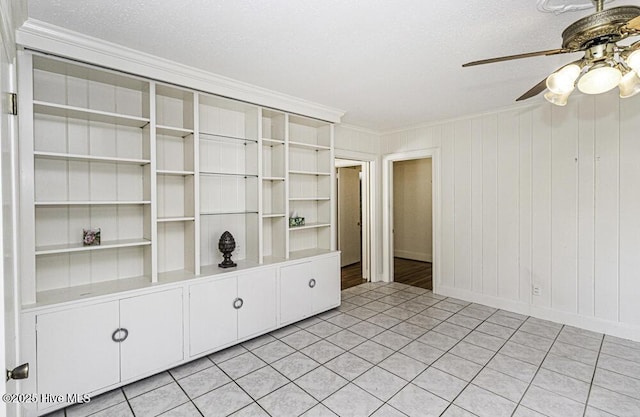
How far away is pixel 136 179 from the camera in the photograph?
2.80 metres

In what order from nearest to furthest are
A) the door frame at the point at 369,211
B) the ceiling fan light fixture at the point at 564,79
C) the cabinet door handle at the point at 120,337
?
the ceiling fan light fixture at the point at 564,79, the cabinet door handle at the point at 120,337, the door frame at the point at 369,211

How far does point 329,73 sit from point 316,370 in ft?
8.52

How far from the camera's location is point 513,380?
8.21 feet

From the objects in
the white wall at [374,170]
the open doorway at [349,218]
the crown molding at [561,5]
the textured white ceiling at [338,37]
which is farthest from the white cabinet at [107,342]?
the open doorway at [349,218]

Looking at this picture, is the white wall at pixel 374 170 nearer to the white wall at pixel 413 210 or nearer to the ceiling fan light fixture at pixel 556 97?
the white wall at pixel 413 210

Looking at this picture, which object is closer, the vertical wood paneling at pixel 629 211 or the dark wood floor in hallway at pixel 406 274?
the vertical wood paneling at pixel 629 211

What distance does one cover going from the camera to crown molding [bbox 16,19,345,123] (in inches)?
81.2

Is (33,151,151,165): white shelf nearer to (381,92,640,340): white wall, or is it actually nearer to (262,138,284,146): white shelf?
(262,138,284,146): white shelf

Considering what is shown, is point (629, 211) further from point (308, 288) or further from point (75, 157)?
point (75, 157)

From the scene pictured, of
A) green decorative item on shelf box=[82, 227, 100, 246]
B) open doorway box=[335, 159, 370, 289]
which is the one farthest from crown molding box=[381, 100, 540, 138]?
green decorative item on shelf box=[82, 227, 100, 246]

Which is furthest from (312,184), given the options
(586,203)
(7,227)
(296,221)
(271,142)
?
(7,227)

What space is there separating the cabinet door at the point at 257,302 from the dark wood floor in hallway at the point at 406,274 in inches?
77.4

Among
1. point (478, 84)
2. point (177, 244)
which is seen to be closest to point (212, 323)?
point (177, 244)

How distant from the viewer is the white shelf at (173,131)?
8.98 ft
